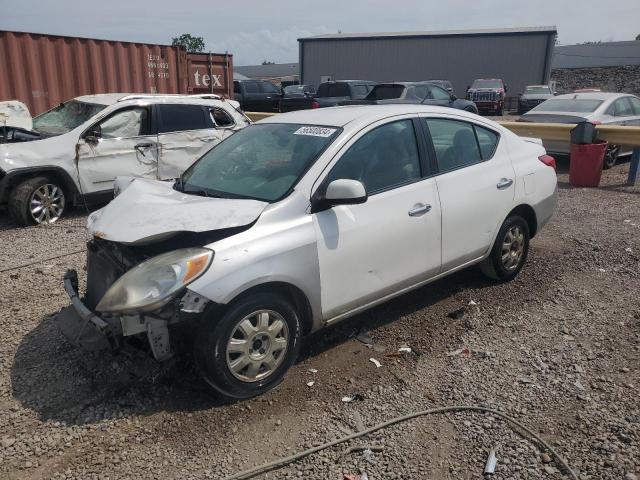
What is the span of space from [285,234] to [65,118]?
5916mm

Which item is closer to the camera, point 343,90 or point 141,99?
point 141,99

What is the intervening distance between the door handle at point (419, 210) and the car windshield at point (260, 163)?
0.78 m

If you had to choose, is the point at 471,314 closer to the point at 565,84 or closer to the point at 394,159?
the point at 394,159

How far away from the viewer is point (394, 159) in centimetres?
407

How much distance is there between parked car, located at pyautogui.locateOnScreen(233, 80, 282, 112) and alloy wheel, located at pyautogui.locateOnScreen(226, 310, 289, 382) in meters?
19.3

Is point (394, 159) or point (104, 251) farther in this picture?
point (394, 159)

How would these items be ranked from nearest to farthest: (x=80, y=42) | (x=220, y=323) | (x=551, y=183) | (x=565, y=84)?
(x=220, y=323)
(x=551, y=183)
(x=80, y=42)
(x=565, y=84)

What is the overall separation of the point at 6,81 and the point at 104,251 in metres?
7.99

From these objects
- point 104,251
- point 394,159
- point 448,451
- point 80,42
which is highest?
point 80,42

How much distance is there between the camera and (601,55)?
47750 millimetres

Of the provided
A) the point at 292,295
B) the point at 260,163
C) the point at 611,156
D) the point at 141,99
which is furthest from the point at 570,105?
the point at 292,295

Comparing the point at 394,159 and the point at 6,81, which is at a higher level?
the point at 6,81

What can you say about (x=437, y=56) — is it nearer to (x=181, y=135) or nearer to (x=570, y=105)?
(x=570, y=105)

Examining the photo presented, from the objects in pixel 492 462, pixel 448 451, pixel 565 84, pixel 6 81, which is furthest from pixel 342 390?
pixel 565 84
